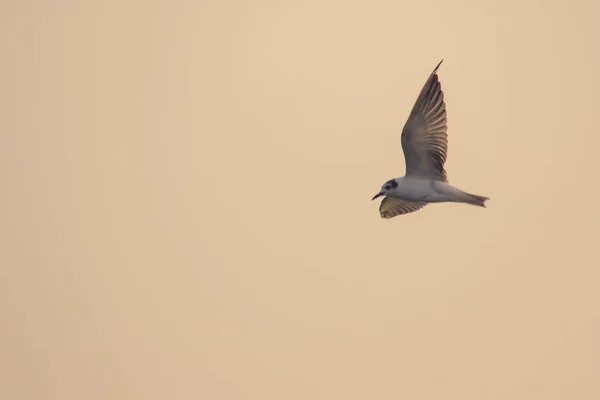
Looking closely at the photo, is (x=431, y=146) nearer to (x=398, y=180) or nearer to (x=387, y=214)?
(x=398, y=180)

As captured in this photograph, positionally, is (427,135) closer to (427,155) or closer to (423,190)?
(427,155)

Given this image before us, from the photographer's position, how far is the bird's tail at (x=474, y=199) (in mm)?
25752

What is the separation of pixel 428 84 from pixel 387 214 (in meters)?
6.31

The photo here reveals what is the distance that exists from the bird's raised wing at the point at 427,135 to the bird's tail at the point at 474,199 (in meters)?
1.10

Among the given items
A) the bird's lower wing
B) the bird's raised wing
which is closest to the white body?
the bird's raised wing

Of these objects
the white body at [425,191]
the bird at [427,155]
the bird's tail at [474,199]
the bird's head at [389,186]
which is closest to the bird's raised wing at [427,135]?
the bird at [427,155]

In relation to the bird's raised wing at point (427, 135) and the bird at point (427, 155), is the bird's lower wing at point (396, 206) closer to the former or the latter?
the bird at point (427, 155)

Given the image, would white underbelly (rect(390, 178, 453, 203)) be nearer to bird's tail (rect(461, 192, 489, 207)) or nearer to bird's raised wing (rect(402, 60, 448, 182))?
bird's raised wing (rect(402, 60, 448, 182))

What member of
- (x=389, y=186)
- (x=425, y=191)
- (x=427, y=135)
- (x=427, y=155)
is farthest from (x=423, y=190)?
(x=427, y=135)

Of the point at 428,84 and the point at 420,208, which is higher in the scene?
the point at 428,84

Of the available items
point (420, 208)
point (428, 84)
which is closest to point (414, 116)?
point (428, 84)

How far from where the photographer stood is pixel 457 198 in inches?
1053

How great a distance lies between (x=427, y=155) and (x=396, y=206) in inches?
154

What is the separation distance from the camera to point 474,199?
25969 mm
